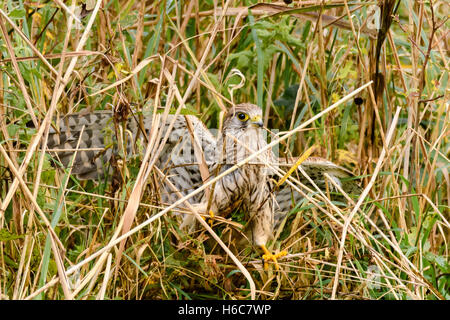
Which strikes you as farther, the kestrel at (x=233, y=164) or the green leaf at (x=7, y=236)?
the kestrel at (x=233, y=164)

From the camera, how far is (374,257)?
2734mm

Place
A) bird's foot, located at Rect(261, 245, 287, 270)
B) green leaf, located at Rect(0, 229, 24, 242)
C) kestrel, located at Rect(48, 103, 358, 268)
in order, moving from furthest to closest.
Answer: kestrel, located at Rect(48, 103, 358, 268) < bird's foot, located at Rect(261, 245, 287, 270) < green leaf, located at Rect(0, 229, 24, 242)

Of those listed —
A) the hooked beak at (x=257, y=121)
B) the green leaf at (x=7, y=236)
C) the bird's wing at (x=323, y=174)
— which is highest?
the hooked beak at (x=257, y=121)

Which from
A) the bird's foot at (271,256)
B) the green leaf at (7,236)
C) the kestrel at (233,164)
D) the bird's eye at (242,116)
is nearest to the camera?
A: the green leaf at (7,236)

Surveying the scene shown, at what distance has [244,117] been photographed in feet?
11.1

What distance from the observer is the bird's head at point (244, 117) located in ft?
10.9

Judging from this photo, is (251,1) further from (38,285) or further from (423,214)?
(38,285)

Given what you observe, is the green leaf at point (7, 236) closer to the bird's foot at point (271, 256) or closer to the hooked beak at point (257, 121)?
the bird's foot at point (271, 256)

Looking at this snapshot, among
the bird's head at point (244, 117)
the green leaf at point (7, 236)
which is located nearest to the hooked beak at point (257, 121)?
the bird's head at point (244, 117)

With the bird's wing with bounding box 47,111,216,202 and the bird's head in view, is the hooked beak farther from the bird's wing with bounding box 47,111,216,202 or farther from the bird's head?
the bird's wing with bounding box 47,111,216,202

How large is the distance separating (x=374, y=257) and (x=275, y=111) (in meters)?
1.35

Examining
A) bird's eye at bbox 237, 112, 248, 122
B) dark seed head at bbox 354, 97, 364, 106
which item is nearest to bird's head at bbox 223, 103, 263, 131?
bird's eye at bbox 237, 112, 248, 122

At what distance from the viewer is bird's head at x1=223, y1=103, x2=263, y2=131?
10.9 feet

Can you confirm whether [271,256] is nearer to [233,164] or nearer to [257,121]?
[233,164]
